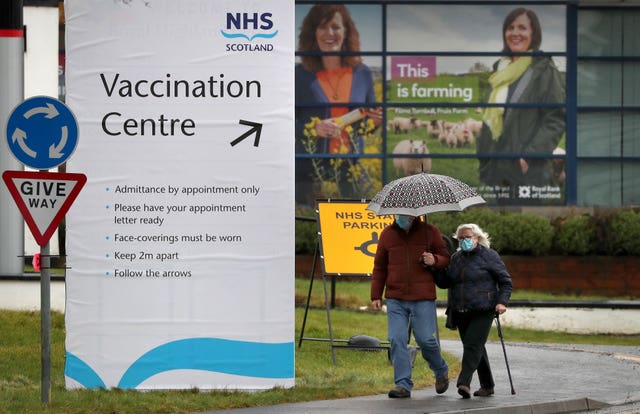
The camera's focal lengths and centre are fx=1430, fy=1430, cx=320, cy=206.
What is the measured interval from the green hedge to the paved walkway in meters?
8.71

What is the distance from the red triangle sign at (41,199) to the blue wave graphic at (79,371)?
1.79 meters

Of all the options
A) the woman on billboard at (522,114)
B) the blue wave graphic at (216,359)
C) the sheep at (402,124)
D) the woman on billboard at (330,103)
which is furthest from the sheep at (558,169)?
the blue wave graphic at (216,359)

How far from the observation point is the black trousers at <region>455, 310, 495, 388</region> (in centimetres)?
1340

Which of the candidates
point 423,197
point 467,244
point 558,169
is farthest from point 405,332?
point 558,169

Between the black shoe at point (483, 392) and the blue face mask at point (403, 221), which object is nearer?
the blue face mask at point (403, 221)

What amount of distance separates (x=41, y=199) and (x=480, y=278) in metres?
4.16

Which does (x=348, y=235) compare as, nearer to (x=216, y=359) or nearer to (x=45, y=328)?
(x=216, y=359)

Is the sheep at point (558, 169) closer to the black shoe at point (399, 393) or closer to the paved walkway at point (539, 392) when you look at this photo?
the paved walkway at point (539, 392)

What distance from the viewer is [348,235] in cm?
1756

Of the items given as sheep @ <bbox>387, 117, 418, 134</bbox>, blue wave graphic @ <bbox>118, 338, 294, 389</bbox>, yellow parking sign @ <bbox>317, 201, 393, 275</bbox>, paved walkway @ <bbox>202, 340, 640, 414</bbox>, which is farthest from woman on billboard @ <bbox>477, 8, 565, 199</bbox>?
blue wave graphic @ <bbox>118, 338, 294, 389</bbox>

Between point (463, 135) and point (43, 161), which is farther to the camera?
point (463, 135)

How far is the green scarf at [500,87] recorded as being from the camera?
113 feet

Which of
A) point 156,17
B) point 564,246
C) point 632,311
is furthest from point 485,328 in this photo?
point 564,246

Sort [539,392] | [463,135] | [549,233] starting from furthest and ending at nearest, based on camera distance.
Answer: [463,135] < [549,233] < [539,392]
